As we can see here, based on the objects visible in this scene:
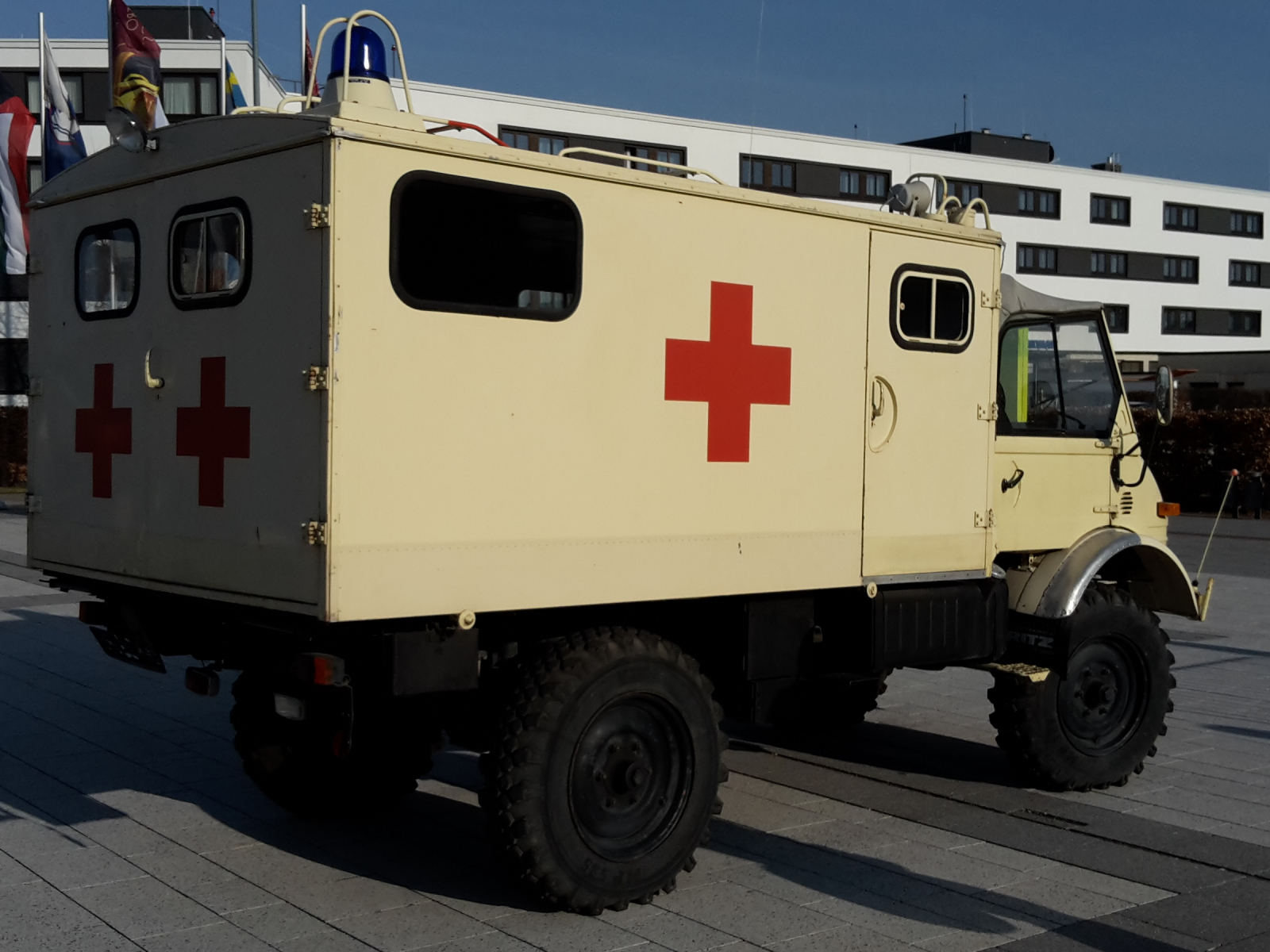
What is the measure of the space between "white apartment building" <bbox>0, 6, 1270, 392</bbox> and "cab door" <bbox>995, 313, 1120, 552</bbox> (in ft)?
99.5

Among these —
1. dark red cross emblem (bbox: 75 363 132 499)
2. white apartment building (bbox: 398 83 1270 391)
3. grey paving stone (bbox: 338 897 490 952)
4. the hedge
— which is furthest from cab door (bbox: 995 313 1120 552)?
white apartment building (bbox: 398 83 1270 391)

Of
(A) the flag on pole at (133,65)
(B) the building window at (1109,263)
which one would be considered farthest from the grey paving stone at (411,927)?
(B) the building window at (1109,263)

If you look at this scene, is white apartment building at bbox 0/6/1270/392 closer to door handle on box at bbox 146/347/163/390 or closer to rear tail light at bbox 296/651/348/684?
door handle on box at bbox 146/347/163/390

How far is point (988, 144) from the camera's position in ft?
212

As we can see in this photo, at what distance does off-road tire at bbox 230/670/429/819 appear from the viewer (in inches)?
250

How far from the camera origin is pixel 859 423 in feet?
20.3

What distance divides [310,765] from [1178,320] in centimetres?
6125

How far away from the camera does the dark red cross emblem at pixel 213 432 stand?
5086mm

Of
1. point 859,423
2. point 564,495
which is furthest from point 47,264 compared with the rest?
point 859,423

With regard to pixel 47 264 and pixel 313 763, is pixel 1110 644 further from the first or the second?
pixel 47 264

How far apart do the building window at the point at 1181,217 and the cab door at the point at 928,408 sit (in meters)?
59.2

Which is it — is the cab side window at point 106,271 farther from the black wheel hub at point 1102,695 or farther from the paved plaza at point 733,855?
the black wheel hub at point 1102,695

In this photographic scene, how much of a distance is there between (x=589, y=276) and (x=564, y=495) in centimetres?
83

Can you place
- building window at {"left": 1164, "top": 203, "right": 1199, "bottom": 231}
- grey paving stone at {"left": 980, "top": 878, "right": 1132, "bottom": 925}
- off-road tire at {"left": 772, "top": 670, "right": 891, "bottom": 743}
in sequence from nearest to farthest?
grey paving stone at {"left": 980, "top": 878, "right": 1132, "bottom": 925}
off-road tire at {"left": 772, "top": 670, "right": 891, "bottom": 743}
building window at {"left": 1164, "top": 203, "right": 1199, "bottom": 231}
